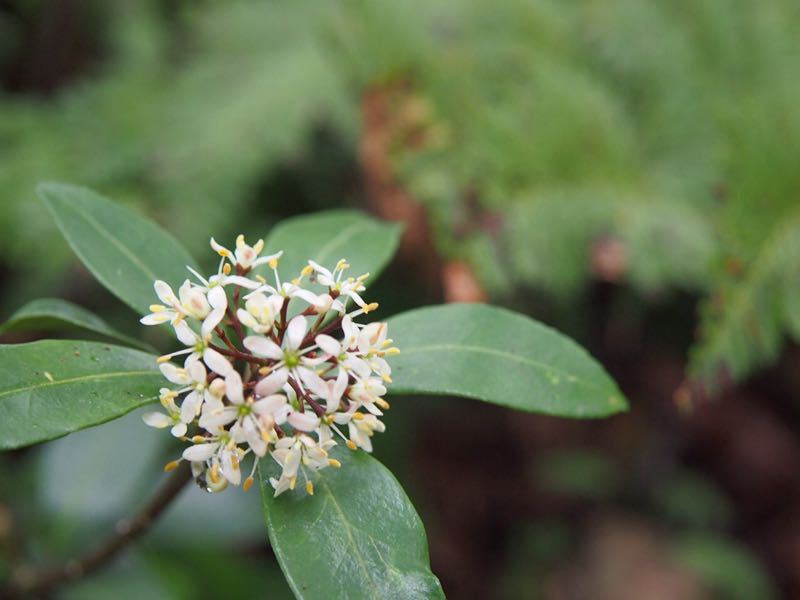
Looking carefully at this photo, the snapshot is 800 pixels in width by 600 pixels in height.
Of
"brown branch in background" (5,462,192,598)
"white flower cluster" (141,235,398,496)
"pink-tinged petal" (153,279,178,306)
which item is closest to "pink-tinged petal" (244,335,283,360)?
"white flower cluster" (141,235,398,496)

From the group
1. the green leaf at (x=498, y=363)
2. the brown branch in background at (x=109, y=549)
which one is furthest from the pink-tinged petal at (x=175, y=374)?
the green leaf at (x=498, y=363)

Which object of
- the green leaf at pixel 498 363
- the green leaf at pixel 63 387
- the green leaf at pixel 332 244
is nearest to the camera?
the green leaf at pixel 63 387

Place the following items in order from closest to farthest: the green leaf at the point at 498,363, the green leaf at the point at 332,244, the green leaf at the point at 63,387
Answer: the green leaf at the point at 63,387 → the green leaf at the point at 498,363 → the green leaf at the point at 332,244

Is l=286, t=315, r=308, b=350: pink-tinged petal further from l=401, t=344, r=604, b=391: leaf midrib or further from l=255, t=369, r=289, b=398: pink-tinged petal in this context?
l=401, t=344, r=604, b=391: leaf midrib

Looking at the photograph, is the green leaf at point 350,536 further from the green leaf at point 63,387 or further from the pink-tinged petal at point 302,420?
the green leaf at point 63,387

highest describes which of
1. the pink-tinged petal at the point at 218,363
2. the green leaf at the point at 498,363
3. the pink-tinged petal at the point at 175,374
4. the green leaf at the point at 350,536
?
the pink-tinged petal at the point at 218,363
